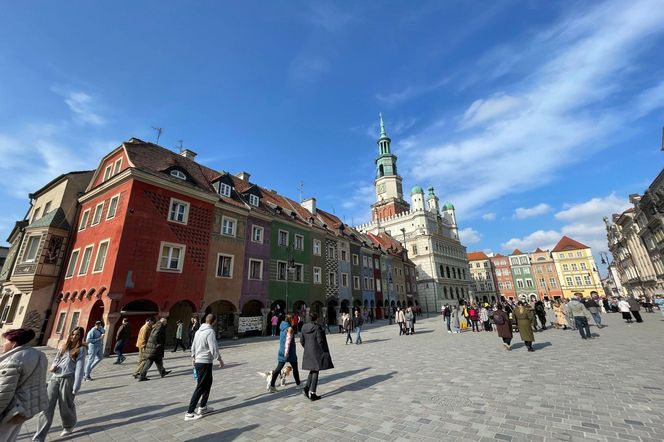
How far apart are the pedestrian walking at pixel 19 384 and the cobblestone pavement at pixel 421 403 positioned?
2.17 meters

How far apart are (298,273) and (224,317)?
25.5ft

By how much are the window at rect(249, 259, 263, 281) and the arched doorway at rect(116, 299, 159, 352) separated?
23.4 feet

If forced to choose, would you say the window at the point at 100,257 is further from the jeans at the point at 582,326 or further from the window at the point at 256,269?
the jeans at the point at 582,326

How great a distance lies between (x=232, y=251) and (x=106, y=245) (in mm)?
7733

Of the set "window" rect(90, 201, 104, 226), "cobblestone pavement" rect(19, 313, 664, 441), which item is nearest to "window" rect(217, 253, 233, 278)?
"window" rect(90, 201, 104, 226)

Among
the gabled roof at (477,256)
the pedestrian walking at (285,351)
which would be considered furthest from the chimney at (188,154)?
the gabled roof at (477,256)

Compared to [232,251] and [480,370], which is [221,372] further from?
[232,251]

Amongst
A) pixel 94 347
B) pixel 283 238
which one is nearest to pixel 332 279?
pixel 283 238

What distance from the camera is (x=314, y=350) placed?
6.93 metres

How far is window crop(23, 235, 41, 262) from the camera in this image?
67.4ft

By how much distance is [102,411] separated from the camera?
6648 mm

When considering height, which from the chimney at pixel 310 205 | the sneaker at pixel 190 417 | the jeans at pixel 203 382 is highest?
the chimney at pixel 310 205

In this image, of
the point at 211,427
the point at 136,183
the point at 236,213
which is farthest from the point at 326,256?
the point at 211,427

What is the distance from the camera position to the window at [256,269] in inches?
936
